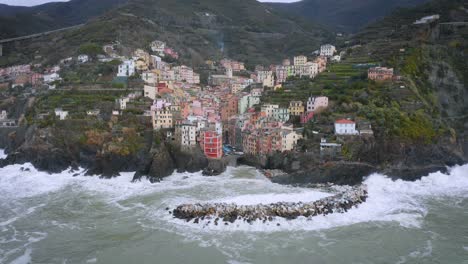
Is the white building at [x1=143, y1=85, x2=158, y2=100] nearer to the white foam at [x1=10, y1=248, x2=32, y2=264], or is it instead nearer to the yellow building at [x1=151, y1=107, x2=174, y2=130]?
the yellow building at [x1=151, y1=107, x2=174, y2=130]

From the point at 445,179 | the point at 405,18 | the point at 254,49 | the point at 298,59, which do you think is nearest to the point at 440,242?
the point at 445,179

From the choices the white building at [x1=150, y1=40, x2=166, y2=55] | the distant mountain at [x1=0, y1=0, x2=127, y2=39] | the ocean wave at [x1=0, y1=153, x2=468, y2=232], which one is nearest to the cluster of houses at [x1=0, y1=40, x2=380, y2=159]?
the white building at [x1=150, y1=40, x2=166, y2=55]

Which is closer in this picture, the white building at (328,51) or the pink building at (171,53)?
the white building at (328,51)

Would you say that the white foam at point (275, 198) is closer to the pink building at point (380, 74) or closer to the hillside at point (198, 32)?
the pink building at point (380, 74)

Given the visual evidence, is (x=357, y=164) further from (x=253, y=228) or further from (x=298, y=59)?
(x=298, y=59)

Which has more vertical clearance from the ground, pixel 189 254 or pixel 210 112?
pixel 210 112

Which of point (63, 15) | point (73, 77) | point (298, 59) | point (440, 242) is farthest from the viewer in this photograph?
point (63, 15)

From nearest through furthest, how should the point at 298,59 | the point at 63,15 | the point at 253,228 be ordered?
1. the point at 253,228
2. the point at 298,59
3. the point at 63,15

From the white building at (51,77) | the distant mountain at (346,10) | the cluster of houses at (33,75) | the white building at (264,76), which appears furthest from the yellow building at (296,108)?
the distant mountain at (346,10)
